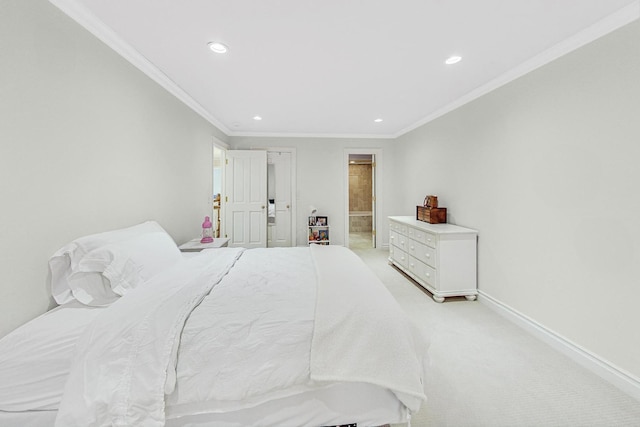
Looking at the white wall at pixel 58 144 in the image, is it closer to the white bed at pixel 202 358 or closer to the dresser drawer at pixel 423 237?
the white bed at pixel 202 358

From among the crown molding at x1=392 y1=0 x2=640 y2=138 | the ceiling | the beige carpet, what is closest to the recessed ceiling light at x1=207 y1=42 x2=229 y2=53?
the ceiling

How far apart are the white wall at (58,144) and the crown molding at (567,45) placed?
3.54 meters

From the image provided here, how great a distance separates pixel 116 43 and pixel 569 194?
3.76 meters

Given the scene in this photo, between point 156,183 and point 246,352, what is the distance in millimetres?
2105

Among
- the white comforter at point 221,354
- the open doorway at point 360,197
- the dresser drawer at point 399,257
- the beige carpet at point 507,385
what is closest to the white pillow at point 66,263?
the white comforter at point 221,354

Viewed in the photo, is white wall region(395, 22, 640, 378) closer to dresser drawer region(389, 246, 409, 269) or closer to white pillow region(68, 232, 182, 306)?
dresser drawer region(389, 246, 409, 269)

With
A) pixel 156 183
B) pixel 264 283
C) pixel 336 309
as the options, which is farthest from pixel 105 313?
pixel 156 183

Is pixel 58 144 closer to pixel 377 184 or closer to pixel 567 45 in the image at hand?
pixel 567 45

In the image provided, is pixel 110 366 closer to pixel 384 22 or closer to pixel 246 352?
pixel 246 352

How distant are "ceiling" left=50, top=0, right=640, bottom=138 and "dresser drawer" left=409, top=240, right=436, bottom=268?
1945 millimetres

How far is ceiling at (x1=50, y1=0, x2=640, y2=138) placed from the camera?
64.7 inches

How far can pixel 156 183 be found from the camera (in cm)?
249

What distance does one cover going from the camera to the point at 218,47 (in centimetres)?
208

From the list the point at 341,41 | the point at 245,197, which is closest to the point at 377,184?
the point at 245,197
